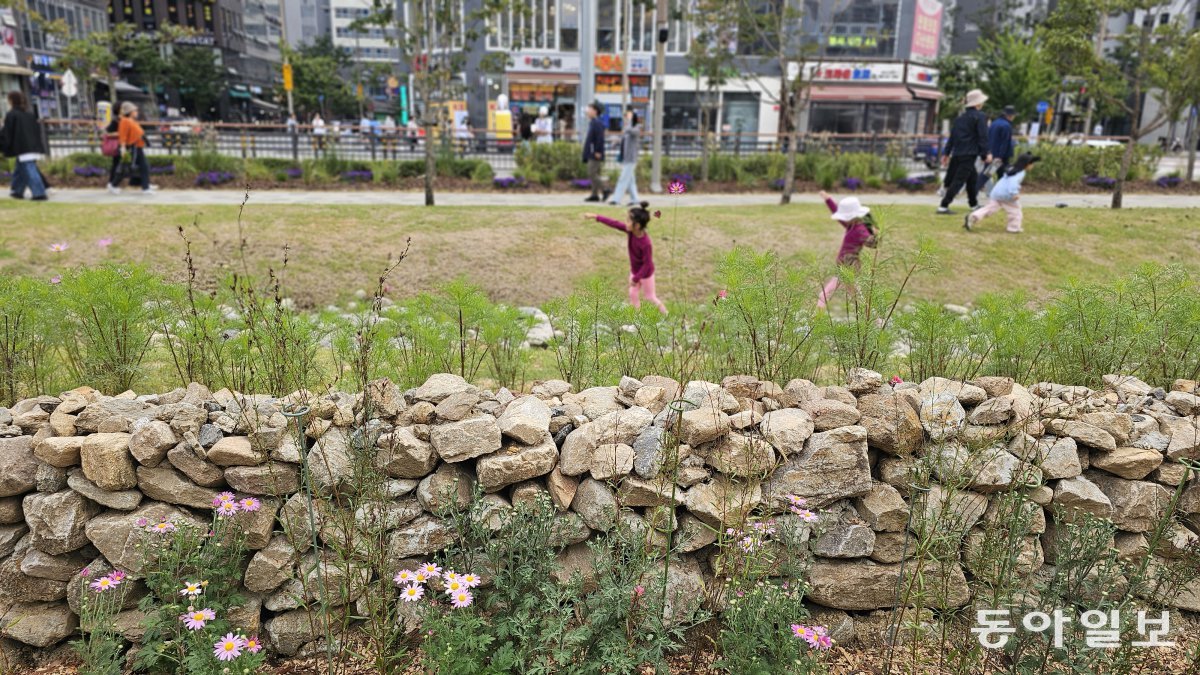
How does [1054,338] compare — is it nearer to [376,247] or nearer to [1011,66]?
[376,247]

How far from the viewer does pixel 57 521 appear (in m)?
2.97

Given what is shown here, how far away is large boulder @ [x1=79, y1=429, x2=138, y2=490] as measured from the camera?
2.95m

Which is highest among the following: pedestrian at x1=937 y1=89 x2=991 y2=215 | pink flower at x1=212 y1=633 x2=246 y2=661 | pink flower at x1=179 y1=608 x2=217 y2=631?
pedestrian at x1=937 y1=89 x2=991 y2=215

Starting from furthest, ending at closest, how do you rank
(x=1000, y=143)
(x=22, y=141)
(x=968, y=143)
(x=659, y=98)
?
1. (x=659, y=98)
2. (x=1000, y=143)
3. (x=22, y=141)
4. (x=968, y=143)

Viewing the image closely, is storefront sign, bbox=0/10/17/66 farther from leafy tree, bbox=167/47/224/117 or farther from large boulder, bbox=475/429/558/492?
large boulder, bbox=475/429/558/492

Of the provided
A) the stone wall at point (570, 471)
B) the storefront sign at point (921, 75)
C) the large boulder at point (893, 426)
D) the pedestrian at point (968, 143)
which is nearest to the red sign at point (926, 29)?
the storefront sign at point (921, 75)

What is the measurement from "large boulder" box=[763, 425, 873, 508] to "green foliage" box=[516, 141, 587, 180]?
1558 centimetres

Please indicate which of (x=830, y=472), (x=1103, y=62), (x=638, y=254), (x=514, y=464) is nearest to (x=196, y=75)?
(x=1103, y=62)

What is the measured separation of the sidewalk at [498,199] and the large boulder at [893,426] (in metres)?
10.8

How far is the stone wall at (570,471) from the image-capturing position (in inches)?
118

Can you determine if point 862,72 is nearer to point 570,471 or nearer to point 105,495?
point 570,471

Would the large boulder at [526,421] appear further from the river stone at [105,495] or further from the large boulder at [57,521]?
the large boulder at [57,521]

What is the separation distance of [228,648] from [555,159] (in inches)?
664

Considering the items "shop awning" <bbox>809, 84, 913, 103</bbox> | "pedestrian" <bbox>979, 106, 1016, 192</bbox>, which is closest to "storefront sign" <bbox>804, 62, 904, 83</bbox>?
"shop awning" <bbox>809, 84, 913, 103</bbox>
